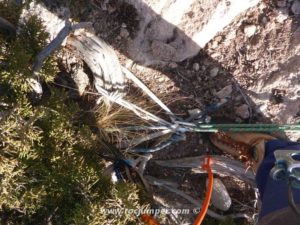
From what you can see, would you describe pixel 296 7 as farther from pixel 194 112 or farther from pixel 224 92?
pixel 194 112

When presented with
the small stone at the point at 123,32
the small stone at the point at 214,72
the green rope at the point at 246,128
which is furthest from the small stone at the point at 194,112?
the small stone at the point at 123,32

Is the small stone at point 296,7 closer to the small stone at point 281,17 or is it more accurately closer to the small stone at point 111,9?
the small stone at point 281,17

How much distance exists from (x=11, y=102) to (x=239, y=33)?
3.92 feet

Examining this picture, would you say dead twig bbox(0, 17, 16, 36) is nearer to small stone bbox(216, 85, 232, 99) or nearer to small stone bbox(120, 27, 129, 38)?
small stone bbox(120, 27, 129, 38)

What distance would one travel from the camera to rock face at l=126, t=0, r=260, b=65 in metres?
2.07

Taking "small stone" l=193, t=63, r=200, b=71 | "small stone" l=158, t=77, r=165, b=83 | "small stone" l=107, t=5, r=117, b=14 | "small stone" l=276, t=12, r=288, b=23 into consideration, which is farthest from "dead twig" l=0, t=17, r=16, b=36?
"small stone" l=276, t=12, r=288, b=23

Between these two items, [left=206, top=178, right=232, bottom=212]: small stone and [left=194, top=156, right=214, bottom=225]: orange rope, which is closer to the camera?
[left=194, top=156, right=214, bottom=225]: orange rope

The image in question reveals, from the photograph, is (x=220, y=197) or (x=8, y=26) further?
(x=220, y=197)

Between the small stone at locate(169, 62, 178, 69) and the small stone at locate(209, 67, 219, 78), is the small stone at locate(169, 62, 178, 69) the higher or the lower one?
the lower one

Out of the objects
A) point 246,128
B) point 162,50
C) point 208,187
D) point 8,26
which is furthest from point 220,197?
point 8,26

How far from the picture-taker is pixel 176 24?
2.12 metres

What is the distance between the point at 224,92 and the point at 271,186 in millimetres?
668

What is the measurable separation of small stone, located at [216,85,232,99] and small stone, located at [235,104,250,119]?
90mm

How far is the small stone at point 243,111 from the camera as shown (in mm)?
2244
